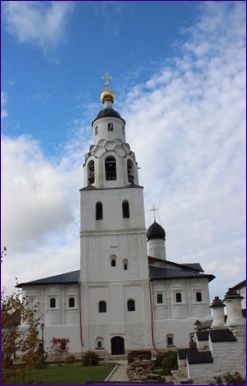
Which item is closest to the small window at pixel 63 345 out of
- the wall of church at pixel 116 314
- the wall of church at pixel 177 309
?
the wall of church at pixel 116 314

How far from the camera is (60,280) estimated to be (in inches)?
1373

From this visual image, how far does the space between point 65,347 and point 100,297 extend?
4.45m

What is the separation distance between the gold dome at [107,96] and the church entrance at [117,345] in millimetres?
22049

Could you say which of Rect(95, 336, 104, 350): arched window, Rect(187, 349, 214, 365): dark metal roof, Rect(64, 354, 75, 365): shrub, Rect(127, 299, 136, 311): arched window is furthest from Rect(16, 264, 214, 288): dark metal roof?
Rect(187, 349, 214, 365): dark metal roof

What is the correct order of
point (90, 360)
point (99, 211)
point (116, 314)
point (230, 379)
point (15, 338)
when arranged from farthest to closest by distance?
1. point (99, 211)
2. point (116, 314)
3. point (90, 360)
4. point (230, 379)
5. point (15, 338)

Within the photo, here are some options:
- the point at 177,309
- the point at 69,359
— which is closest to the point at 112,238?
the point at 177,309

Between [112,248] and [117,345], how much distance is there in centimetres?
735

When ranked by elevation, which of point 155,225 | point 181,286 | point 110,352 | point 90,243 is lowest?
point 110,352

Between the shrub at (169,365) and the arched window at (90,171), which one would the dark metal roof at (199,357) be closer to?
the shrub at (169,365)

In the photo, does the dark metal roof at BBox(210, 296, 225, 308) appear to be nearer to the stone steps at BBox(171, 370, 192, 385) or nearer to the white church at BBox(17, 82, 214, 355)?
the stone steps at BBox(171, 370, 192, 385)

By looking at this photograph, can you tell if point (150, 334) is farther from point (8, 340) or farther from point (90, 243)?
point (8, 340)

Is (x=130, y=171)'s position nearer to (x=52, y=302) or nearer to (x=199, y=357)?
(x=52, y=302)

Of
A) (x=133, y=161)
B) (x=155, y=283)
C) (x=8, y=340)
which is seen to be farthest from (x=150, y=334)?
(x=8, y=340)

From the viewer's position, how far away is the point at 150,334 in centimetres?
3266
